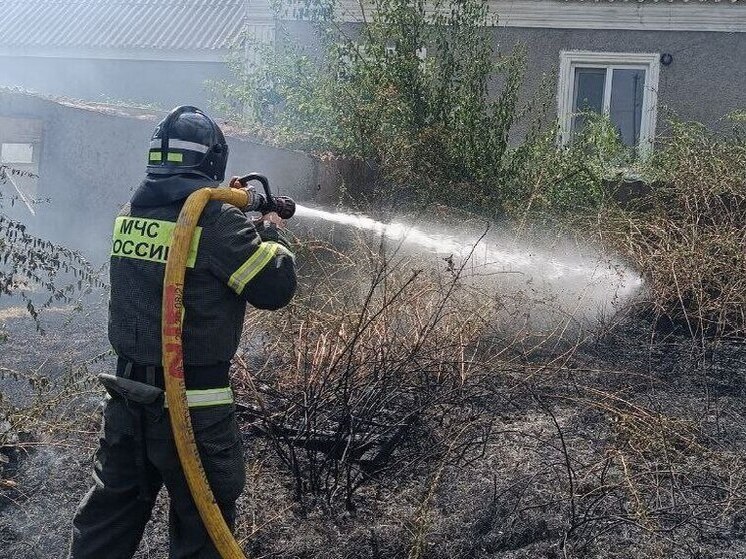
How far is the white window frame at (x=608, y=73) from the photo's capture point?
11.8m

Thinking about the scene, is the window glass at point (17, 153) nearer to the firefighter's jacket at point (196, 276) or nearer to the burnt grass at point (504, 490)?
the burnt grass at point (504, 490)

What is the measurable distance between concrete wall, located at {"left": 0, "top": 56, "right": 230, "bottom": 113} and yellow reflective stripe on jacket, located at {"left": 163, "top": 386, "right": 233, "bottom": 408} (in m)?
17.6

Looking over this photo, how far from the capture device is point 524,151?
8.00 metres

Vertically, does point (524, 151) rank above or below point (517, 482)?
above

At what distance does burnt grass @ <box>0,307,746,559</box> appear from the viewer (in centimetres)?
385

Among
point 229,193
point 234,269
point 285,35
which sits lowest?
point 234,269

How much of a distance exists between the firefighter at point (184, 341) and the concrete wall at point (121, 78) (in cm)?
1737

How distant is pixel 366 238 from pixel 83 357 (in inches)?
86.4

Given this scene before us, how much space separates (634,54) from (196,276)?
9.98 meters

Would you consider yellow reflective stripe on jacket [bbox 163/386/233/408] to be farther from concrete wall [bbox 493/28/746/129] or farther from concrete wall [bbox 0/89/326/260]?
concrete wall [bbox 493/28/746/129]

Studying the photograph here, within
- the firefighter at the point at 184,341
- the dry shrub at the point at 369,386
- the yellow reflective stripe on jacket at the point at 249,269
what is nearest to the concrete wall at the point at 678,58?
the dry shrub at the point at 369,386

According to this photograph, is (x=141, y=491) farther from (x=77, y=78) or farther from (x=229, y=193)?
(x=77, y=78)

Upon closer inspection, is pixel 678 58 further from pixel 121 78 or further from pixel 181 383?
pixel 121 78

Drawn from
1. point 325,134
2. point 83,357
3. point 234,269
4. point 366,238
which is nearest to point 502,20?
point 325,134
